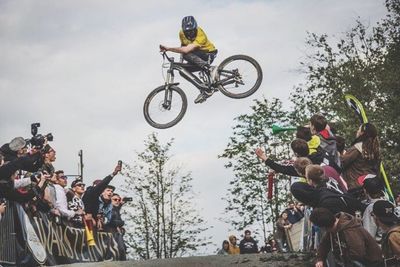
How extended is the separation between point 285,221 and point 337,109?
1901cm

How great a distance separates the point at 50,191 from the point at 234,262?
11.9 ft

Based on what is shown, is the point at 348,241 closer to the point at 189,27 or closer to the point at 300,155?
the point at 300,155

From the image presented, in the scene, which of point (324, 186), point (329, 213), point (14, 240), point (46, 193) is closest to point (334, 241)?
point (329, 213)

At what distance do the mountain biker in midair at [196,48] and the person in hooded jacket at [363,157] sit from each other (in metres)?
5.08

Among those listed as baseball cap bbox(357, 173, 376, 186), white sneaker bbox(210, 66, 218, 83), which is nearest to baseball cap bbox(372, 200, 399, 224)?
baseball cap bbox(357, 173, 376, 186)

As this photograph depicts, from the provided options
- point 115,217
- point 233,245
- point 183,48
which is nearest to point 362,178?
point 183,48

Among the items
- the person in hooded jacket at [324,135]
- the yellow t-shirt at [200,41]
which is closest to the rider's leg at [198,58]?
the yellow t-shirt at [200,41]

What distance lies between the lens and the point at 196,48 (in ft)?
46.1

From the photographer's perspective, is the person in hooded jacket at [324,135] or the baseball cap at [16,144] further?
the baseball cap at [16,144]

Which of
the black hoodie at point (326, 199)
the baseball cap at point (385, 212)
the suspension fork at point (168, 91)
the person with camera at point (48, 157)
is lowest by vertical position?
the baseball cap at point (385, 212)

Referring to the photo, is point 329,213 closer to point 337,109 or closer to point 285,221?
point 285,221

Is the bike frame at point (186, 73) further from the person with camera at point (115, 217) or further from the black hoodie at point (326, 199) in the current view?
the black hoodie at point (326, 199)

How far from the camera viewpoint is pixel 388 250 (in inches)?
292

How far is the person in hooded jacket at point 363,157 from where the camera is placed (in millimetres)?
9773
